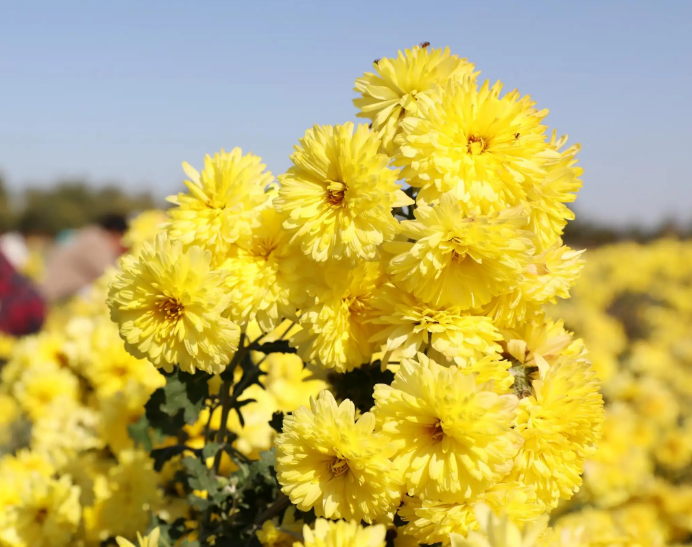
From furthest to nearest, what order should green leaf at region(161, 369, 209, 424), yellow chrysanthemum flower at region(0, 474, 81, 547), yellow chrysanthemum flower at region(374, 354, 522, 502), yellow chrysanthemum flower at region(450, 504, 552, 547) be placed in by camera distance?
yellow chrysanthemum flower at region(0, 474, 81, 547) → green leaf at region(161, 369, 209, 424) → yellow chrysanthemum flower at region(374, 354, 522, 502) → yellow chrysanthemum flower at region(450, 504, 552, 547)

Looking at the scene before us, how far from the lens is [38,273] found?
42.3ft

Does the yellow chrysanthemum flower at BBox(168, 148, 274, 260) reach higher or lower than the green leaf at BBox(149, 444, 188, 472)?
higher

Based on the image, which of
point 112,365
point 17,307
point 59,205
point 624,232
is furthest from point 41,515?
point 624,232

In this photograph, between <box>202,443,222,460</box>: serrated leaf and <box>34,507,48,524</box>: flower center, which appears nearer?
<box>202,443,222,460</box>: serrated leaf

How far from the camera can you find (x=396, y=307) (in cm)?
115

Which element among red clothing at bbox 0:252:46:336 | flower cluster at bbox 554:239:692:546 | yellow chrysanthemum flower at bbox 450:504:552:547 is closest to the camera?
yellow chrysanthemum flower at bbox 450:504:552:547

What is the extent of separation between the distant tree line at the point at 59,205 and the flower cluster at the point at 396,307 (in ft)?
78.0

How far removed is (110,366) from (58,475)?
405 mm

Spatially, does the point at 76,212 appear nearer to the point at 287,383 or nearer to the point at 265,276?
the point at 287,383

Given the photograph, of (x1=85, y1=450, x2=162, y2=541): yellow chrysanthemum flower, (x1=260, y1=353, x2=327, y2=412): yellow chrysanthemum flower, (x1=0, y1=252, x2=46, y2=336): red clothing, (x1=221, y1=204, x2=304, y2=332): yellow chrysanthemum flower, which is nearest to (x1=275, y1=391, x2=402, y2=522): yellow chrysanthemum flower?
(x1=221, y1=204, x2=304, y2=332): yellow chrysanthemum flower

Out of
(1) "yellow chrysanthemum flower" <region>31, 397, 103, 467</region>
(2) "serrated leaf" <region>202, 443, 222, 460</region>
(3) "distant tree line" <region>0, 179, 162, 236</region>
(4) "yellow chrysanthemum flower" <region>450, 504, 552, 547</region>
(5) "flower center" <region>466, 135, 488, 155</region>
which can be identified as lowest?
(1) "yellow chrysanthemum flower" <region>31, 397, 103, 467</region>

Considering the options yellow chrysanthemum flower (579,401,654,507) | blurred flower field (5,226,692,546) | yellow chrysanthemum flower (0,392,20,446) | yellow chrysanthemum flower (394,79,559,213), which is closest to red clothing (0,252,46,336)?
blurred flower field (5,226,692,546)

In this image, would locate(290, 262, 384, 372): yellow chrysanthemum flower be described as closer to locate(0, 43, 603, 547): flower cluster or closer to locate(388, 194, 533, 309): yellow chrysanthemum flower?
locate(0, 43, 603, 547): flower cluster

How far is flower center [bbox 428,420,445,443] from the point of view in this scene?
1.08 metres
